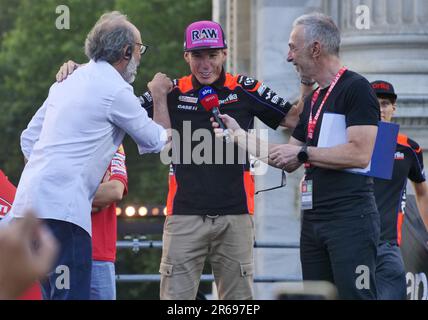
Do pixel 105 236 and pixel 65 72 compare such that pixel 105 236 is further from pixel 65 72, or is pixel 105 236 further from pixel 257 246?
pixel 257 246

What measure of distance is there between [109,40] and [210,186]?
1275mm

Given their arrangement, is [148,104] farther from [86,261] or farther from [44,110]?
[86,261]

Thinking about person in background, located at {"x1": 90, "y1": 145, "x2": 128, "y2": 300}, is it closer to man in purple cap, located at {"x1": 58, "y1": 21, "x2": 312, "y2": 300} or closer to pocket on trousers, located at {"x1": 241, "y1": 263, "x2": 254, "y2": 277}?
man in purple cap, located at {"x1": 58, "y1": 21, "x2": 312, "y2": 300}

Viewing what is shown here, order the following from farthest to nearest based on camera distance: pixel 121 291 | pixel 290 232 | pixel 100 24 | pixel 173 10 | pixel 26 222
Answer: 1. pixel 173 10
2. pixel 121 291
3. pixel 290 232
4. pixel 100 24
5. pixel 26 222

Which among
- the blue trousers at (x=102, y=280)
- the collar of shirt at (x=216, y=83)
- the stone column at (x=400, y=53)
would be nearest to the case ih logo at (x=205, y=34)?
the collar of shirt at (x=216, y=83)

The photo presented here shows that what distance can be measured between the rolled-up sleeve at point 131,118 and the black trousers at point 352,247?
103 cm

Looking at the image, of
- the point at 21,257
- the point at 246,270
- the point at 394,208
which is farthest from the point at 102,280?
the point at 21,257

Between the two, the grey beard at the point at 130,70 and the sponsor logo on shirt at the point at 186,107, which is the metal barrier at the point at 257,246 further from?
the grey beard at the point at 130,70

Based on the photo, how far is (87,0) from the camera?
36656mm

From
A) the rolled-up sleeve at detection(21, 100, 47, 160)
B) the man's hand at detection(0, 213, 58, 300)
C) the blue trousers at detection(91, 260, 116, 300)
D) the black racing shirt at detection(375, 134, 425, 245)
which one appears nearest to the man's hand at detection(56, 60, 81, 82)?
the rolled-up sleeve at detection(21, 100, 47, 160)

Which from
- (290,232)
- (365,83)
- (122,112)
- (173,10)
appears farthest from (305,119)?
(173,10)

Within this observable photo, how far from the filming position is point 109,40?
702 cm

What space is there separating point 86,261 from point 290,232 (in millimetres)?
7097

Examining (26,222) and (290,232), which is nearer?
(26,222)
